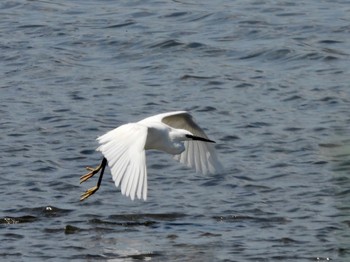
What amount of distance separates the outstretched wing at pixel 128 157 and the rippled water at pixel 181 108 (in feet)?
1.90

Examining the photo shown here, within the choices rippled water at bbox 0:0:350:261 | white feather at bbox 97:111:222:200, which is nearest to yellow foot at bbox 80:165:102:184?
rippled water at bbox 0:0:350:261

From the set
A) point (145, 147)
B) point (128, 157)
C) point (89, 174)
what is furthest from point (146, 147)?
point (128, 157)

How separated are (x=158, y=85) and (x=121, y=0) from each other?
12.4ft

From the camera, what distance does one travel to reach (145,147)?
7.91 m

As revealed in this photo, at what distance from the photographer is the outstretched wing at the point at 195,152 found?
8258 millimetres

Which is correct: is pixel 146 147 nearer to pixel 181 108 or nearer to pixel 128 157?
pixel 128 157

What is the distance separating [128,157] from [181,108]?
3584mm

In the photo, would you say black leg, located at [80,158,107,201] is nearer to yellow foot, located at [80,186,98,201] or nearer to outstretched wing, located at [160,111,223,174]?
yellow foot, located at [80,186,98,201]

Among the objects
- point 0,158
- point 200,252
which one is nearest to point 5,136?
point 0,158

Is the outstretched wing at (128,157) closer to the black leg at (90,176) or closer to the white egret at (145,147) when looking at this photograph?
the white egret at (145,147)

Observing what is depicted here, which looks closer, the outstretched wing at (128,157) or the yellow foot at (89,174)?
the outstretched wing at (128,157)

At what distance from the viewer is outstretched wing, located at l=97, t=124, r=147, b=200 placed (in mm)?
6465

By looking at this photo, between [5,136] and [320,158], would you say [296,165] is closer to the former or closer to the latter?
[320,158]

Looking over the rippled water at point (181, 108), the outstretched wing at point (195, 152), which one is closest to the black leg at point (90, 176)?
the rippled water at point (181, 108)
